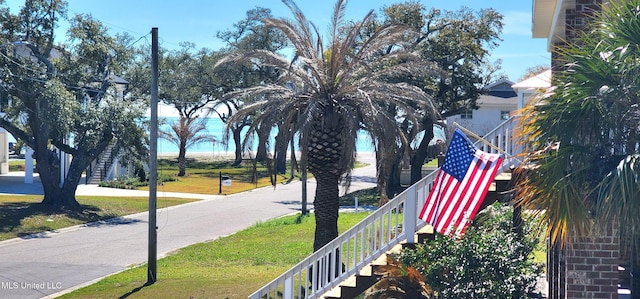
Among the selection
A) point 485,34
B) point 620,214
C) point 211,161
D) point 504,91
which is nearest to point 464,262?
point 620,214

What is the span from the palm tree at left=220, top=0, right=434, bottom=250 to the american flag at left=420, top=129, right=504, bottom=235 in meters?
4.95

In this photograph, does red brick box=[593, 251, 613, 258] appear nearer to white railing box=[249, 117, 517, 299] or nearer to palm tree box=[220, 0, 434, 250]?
white railing box=[249, 117, 517, 299]

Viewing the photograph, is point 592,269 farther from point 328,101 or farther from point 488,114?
point 488,114

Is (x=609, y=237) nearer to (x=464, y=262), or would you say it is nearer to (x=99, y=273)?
(x=464, y=262)

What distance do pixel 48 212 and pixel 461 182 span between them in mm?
24251

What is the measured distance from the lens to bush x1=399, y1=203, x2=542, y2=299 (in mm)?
9508

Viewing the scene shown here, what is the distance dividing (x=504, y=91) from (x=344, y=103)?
51831 mm

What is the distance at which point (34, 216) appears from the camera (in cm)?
2938

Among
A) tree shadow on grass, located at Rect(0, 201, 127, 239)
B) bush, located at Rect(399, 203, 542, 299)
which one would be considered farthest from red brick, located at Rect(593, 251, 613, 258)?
tree shadow on grass, located at Rect(0, 201, 127, 239)

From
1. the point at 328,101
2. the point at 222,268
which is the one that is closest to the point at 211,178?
the point at 222,268

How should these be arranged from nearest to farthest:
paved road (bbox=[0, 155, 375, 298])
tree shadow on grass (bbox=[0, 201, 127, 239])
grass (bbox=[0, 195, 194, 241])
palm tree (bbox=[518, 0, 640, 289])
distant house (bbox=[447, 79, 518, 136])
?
palm tree (bbox=[518, 0, 640, 289]) < paved road (bbox=[0, 155, 375, 298]) < tree shadow on grass (bbox=[0, 201, 127, 239]) < grass (bbox=[0, 195, 194, 241]) < distant house (bbox=[447, 79, 518, 136])

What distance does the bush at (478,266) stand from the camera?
9.51m

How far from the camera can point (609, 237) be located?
8414 mm

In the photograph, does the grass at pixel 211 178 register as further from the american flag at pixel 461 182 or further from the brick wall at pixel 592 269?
the brick wall at pixel 592 269
